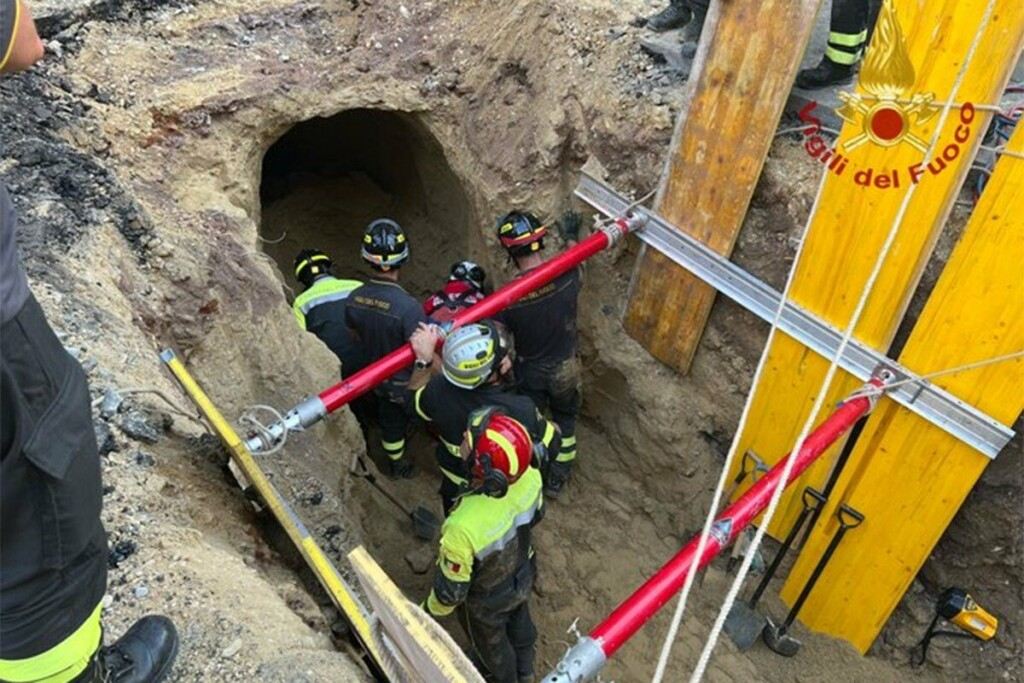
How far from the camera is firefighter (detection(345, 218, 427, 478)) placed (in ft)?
17.3

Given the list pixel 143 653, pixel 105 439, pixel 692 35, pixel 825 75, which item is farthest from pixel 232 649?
pixel 692 35

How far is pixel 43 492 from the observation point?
2.15 metres

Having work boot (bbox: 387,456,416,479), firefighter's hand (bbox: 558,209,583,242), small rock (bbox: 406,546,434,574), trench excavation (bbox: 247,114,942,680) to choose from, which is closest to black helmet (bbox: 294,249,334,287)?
trench excavation (bbox: 247,114,942,680)

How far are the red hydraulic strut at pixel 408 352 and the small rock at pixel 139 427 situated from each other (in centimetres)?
43

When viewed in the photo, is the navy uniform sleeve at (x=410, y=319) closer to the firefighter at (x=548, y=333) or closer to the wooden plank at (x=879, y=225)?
the firefighter at (x=548, y=333)

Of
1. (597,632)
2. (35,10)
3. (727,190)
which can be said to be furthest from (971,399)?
(35,10)

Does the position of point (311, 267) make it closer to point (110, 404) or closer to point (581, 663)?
point (110, 404)

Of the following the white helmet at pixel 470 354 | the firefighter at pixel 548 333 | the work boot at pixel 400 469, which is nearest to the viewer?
the white helmet at pixel 470 354

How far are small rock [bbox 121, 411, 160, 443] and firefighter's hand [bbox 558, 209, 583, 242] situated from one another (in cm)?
305

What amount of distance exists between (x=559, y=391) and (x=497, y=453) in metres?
2.15

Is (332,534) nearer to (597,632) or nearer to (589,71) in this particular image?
(597,632)

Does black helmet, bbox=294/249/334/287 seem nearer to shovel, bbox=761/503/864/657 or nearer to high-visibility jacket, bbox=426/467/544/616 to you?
high-visibility jacket, bbox=426/467/544/616

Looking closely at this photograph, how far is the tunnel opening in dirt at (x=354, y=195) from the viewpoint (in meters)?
7.19

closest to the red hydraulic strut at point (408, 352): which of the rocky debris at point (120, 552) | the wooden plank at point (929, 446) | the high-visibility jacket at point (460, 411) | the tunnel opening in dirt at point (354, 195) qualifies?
the high-visibility jacket at point (460, 411)
